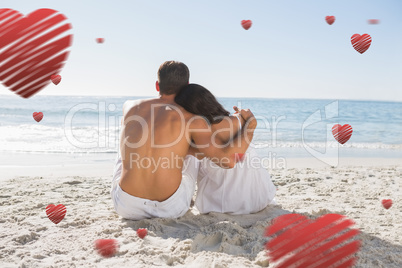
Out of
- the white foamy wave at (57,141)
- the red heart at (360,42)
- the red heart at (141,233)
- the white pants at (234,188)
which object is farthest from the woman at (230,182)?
the white foamy wave at (57,141)

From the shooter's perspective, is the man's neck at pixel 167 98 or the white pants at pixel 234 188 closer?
the man's neck at pixel 167 98

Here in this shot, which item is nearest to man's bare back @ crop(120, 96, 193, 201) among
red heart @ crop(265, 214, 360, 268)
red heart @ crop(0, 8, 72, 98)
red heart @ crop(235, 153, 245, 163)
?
red heart @ crop(235, 153, 245, 163)

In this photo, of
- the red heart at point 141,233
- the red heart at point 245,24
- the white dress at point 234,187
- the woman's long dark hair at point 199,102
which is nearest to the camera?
the red heart at point 141,233

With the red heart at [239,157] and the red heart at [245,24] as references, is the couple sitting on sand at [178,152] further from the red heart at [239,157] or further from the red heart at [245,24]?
the red heart at [245,24]

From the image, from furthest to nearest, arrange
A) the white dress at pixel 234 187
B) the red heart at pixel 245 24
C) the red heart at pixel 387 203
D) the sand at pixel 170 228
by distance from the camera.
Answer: the red heart at pixel 245 24 → the red heart at pixel 387 203 → the white dress at pixel 234 187 → the sand at pixel 170 228

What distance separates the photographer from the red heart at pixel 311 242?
2336mm

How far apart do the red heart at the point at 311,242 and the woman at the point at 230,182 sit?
0.31 m

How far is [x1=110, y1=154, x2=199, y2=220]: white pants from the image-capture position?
3.17m

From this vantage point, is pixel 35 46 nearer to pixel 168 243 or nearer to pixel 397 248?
pixel 168 243

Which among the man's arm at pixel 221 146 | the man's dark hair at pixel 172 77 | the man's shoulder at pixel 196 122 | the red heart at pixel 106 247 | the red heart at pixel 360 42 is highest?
the red heart at pixel 360 42

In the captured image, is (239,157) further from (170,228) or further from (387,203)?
(387,203)

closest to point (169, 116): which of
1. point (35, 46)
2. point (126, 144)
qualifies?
point (126, 144)

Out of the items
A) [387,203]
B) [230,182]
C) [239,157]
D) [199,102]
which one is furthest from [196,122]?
[387,203]

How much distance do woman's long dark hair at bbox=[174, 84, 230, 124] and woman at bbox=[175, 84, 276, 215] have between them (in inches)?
0.4
